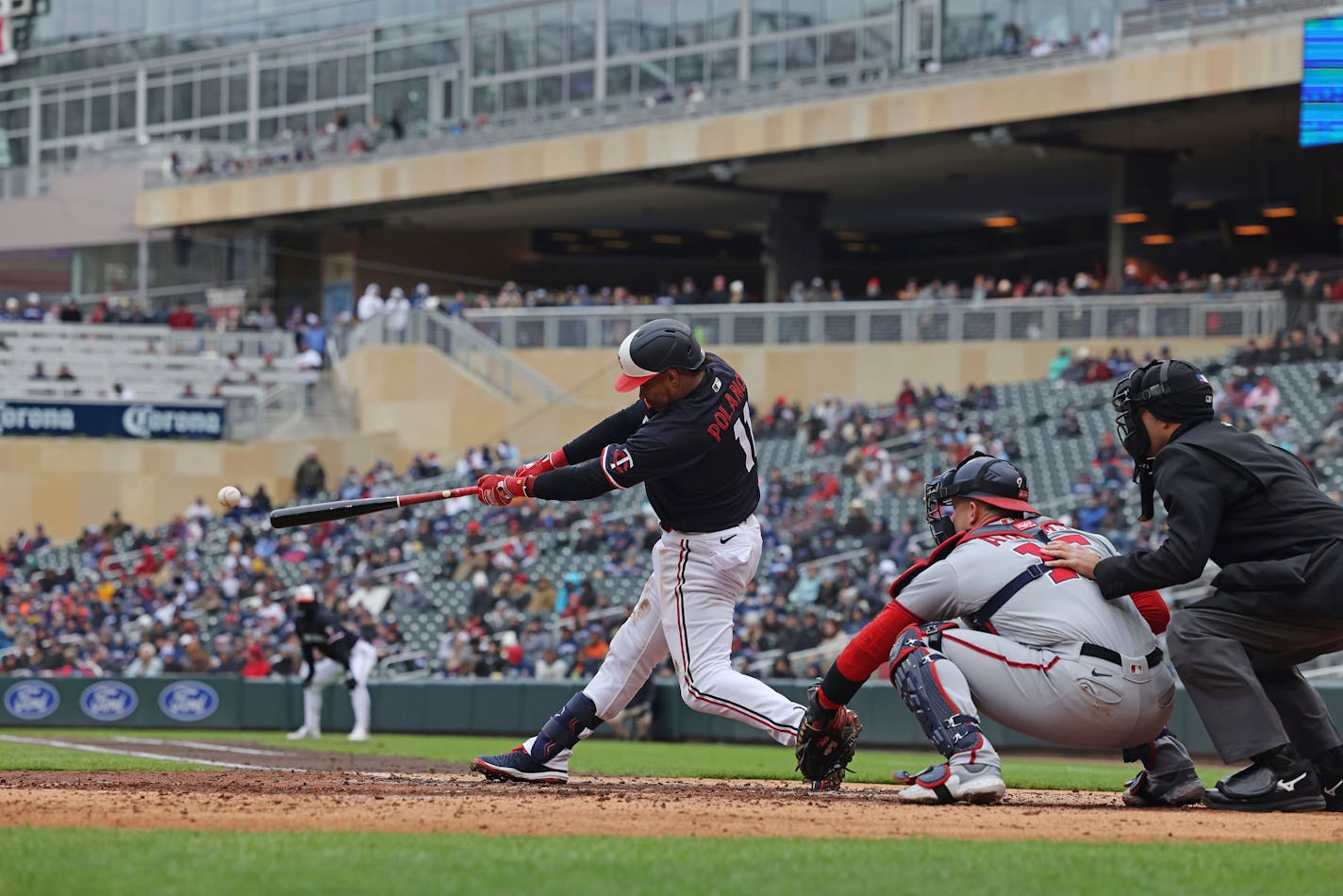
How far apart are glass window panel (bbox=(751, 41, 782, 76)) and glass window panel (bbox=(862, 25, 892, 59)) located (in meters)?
2.56

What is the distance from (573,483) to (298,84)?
1792 inches

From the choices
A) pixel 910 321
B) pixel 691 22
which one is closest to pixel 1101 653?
pixel 910 321

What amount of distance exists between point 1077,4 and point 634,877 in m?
32.2

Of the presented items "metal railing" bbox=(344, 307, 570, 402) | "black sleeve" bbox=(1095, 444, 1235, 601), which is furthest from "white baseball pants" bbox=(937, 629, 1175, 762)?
"metal railing" bbox=(344, 307, 570, 402)

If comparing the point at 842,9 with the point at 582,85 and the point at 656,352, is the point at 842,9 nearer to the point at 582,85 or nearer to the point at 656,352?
the point at 582,85

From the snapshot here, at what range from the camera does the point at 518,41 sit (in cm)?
4575

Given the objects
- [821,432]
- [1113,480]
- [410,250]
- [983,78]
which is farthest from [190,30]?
[1113,480]

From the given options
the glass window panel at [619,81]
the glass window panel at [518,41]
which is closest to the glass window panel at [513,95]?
the glass window panel at [518,41]

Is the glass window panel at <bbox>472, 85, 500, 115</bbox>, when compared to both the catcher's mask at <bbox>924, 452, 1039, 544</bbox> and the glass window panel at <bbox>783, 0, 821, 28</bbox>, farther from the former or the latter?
the catcher's mask at <bbox>924, 452, 1039, 544</bbox>

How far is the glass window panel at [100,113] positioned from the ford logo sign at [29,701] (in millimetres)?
34722

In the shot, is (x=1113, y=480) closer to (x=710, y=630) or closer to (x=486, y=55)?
(x=710, y=630)

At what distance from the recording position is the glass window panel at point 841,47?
39.1 m

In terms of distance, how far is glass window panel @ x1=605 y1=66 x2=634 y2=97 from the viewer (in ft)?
143

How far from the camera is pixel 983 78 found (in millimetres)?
34375
